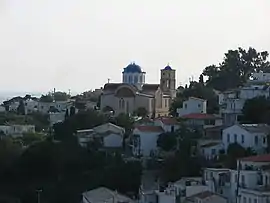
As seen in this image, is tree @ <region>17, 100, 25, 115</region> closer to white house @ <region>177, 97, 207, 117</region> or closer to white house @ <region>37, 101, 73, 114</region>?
white house @ <region>37, 101, 73, 114</region>

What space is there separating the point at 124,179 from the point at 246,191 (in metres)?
9.11

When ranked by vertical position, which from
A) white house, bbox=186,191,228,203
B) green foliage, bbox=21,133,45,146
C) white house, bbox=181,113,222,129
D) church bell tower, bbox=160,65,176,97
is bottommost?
white house, bbox=186,191,228,203

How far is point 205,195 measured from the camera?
2433 centimetres

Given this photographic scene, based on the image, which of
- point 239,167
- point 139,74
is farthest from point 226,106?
point 139,74

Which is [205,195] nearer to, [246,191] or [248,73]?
[246,191]

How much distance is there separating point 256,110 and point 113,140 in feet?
27.1

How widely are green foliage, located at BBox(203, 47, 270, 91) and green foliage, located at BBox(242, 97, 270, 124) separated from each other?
41.4 ft

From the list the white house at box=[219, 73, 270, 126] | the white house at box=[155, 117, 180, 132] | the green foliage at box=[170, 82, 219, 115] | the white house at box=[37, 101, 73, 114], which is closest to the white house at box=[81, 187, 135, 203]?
the white house at box=[155, 117, 180, 132]

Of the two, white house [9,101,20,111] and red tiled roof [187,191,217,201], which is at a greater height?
white house [9,101,20,111]

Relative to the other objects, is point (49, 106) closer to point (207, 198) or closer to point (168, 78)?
point (168, 78)

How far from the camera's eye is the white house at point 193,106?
132 ft

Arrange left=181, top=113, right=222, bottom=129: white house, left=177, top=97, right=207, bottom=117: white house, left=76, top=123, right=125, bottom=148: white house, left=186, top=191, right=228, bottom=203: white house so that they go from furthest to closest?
left=177, top=97, right=207, bottom=117: white house, left=76, top=123, right=125, bottom=148: white house, left=181, top=113, right=222, bottom=129: white house, left=186, top=191, right=228, bottom=203: white house

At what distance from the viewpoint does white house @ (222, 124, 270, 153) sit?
29.9 m

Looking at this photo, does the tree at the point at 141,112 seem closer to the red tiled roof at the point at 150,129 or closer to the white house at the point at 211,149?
the red tiled roof at the point at 150,129
